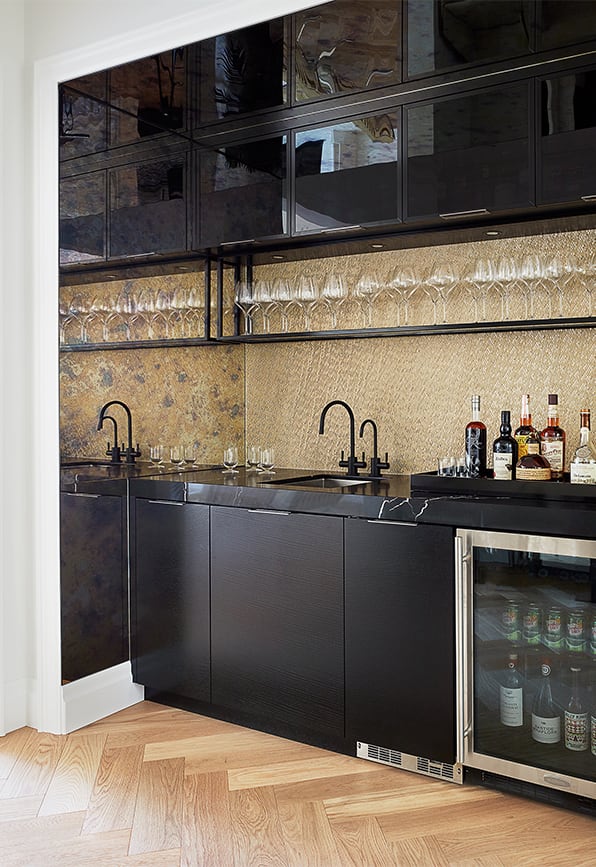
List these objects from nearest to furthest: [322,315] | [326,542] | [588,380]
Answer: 1. [326,542]
2. [588,380]
3. [322,315]

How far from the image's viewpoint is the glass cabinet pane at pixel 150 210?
3238 mm

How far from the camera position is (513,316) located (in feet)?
10.1

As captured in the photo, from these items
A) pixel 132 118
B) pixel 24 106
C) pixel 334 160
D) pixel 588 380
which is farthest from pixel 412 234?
pixel 24 106

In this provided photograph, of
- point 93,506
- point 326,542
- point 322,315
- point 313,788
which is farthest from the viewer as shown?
point 322,315

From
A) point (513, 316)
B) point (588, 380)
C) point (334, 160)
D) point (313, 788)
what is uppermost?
point (334, 160)

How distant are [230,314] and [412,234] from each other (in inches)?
41.3

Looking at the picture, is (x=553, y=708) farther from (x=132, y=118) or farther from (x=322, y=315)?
(x=132, y=118)

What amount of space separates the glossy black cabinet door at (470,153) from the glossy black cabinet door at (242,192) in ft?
1.85

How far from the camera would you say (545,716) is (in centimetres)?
238

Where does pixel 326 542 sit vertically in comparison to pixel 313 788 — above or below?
above

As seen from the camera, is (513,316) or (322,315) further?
(322,315)

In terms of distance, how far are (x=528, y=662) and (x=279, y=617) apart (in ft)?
2.99

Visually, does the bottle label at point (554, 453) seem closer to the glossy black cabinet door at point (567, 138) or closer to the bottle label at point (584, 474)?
the bottle label at point (584, 474)

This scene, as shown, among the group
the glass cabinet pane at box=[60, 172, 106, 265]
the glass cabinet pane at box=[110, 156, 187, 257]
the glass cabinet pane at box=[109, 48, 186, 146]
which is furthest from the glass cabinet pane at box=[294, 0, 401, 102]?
the glass cabinet pane at box=[60, 172, 106, 265]
